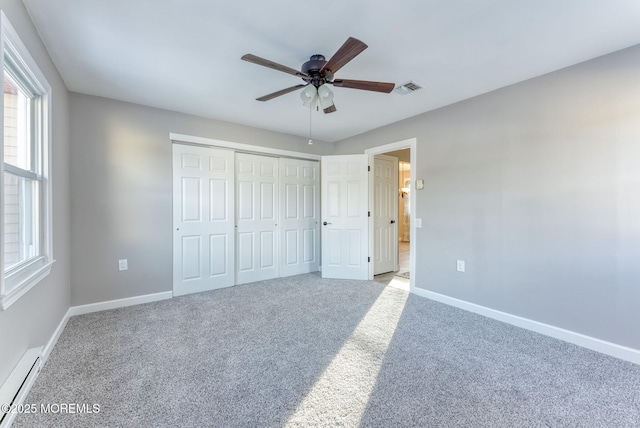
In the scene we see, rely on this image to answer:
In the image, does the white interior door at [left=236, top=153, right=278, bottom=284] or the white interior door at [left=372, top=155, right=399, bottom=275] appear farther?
the white interior door at [left=372, top=155, right=399, bottom=275]

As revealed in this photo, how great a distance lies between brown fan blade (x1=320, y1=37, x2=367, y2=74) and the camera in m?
1.56

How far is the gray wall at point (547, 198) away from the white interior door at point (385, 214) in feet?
3.94

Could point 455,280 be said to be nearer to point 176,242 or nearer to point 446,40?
point 446,40

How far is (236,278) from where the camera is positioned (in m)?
3.99

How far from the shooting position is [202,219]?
3686 mm

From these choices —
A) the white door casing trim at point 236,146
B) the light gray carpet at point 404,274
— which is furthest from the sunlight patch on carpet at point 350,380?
the white door casing trim at point 236,146

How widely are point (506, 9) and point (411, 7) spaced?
0.61 metres

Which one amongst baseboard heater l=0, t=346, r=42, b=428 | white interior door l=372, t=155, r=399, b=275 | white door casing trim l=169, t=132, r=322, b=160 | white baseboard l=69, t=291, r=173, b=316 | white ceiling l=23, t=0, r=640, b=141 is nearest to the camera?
baseboard heater l=0, t=346, r=42, b=428

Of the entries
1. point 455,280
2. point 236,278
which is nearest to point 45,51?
point 236,278

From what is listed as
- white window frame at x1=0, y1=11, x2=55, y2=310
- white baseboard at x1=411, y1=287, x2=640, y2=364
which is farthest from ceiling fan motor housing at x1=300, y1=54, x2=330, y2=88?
white baseboard at x1=411, y1=287, x2=640, y2=364

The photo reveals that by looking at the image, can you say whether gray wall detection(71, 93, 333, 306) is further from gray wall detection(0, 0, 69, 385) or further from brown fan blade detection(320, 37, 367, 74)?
brown fan blade detection(320, 37, 367, 74)

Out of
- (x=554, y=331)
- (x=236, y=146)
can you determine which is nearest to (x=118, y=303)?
(x=236, y=146)

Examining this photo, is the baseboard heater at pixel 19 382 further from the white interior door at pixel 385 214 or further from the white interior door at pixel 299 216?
the white interior door at pixel 385 214

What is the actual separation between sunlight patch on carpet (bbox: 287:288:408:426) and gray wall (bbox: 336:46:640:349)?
50.0 inches
